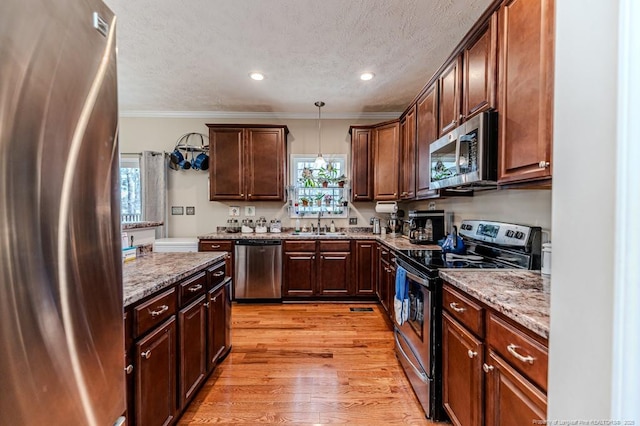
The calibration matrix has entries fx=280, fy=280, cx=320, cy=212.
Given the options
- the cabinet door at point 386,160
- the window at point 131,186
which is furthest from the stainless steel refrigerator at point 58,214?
the window at point 131,186

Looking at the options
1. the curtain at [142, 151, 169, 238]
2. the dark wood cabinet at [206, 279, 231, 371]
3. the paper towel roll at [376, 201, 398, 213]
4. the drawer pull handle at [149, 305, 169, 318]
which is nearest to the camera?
the drawer pull handle at [149, 305, 169, 318]

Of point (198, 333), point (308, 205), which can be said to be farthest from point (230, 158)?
point (198, 333)

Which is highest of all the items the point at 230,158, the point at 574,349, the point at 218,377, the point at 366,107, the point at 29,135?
the point at 366,107

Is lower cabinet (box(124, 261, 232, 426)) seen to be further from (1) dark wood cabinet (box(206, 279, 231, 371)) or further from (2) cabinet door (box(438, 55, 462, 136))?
(2) cabinet door (box(438, 55, 462, 136))

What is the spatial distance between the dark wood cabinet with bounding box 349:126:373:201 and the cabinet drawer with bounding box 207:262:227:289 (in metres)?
2.38

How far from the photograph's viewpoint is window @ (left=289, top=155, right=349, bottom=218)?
4.27m

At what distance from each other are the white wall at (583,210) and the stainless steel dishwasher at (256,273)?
127 inches

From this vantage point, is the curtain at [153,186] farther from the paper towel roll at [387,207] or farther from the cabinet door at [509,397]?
the cabinet door at [509,397]

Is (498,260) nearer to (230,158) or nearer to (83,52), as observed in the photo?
(83,52)

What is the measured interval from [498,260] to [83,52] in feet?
7.60

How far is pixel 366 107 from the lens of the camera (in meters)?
3.99

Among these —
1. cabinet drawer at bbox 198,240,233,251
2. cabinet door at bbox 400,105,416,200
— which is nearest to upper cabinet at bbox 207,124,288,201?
cabinet drawer at bbox 198,240,233,251

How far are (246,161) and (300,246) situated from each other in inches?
55.8

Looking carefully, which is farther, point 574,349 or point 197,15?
point 197,15
